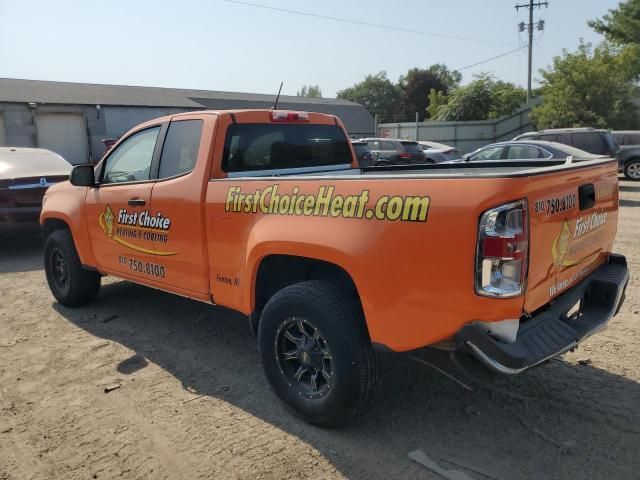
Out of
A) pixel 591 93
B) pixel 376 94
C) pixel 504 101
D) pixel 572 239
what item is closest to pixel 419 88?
pixel 376 94

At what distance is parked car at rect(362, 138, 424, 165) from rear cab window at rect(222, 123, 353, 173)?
→ 44.4 feet

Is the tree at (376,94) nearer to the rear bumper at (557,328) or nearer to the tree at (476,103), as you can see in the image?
the tree at (476,103)

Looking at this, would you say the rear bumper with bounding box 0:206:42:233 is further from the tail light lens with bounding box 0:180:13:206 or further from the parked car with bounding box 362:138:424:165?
the parked car with bounding box 362:138:424:165

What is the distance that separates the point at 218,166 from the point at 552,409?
8.98 feet

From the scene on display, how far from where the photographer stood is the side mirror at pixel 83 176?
16.4ft

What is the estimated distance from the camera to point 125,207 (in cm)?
467

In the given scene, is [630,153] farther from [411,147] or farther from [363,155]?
[363,155]

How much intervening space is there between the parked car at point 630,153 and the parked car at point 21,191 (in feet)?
55.5

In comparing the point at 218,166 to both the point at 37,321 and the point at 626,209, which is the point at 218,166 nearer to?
the point at 37,321

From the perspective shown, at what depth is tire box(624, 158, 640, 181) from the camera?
18141 millimetres

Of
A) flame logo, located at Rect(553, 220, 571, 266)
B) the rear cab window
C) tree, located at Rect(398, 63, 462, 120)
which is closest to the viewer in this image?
flame logo, located at Rect(553, 220, 571, 266)

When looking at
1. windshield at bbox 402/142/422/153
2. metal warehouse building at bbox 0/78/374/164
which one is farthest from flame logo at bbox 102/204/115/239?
metal warehouse building at bbox 0/78/374/164

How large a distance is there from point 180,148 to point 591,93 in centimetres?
2661

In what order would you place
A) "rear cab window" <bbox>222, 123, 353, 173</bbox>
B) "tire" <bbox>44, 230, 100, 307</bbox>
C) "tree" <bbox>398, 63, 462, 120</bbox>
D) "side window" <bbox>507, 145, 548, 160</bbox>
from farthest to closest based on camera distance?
"tree" <bbox>398, 63, 462, 120</bbox>
"side window" <bbox>507, 145, 548, 160</bbox>
"tire" <bbox>44, 230, 100, 307</bbox>
"rear cab window" <bbox>222, 123, 353, 173</bbox>
